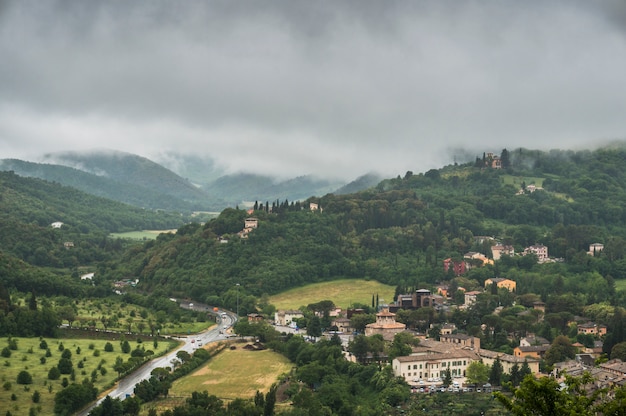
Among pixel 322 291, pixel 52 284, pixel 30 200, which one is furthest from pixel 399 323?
pixel 30 200

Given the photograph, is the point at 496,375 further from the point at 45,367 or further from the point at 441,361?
the point at 45,367

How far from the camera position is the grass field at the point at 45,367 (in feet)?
192

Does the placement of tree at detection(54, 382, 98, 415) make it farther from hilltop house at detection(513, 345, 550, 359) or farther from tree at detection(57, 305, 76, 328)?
hilltop house at detection(513, 345, 550, 359)

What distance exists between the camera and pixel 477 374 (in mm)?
67188

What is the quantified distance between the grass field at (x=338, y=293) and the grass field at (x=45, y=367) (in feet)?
88.2

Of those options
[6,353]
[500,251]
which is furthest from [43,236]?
[6,353]

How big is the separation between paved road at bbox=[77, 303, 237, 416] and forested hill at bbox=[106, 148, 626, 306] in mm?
5163

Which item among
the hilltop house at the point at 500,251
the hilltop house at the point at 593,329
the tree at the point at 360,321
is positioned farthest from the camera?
the hilltop house at the point at 500,251

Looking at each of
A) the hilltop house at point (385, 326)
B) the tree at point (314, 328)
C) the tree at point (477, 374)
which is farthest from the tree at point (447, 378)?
the tree at point (314, 328)

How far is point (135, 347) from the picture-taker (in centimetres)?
7981

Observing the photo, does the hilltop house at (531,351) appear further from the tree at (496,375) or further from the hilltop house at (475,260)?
the hilltop house at (475,260)

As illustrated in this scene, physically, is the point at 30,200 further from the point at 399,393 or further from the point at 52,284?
the point at 399,393

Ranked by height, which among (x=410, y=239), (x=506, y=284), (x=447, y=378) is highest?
(x=410, y=239)

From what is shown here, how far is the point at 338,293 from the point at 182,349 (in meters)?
33.8
